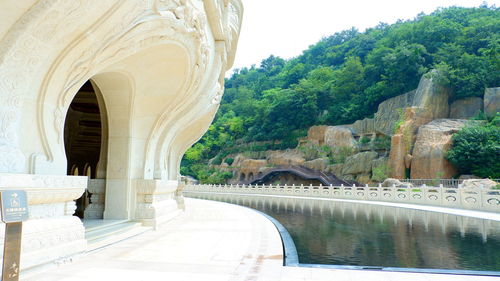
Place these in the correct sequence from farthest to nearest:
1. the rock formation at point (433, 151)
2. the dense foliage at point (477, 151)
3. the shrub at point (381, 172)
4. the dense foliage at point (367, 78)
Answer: the dense foliage at point (367, 78) → the shrub at point (381, 172) → the rock formation at point (433, 151) → the dense foliage at point (477, 151)

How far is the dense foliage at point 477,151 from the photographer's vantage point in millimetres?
24531

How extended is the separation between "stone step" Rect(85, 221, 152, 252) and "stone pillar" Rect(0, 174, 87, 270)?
0.70 metres

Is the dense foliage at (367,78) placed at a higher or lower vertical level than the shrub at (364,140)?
higher

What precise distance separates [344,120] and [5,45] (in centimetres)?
3692

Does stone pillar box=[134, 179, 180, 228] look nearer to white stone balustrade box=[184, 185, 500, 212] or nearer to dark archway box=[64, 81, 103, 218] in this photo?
dark archway box=[64, 81, 103, 218]

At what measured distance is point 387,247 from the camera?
5.38 meters

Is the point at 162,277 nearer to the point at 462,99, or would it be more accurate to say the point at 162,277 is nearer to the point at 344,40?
the point at 462,99

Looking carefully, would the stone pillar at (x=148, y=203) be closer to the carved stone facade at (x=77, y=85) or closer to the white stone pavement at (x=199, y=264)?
the carved stone facade at (x=77, y=85)

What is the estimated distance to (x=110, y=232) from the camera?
18.0 feet

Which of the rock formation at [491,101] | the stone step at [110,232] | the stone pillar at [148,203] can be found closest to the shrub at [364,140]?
the rock formation at [491,101]

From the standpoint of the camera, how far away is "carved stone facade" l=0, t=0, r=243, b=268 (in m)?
3.30

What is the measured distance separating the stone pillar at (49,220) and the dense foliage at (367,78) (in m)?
33.7

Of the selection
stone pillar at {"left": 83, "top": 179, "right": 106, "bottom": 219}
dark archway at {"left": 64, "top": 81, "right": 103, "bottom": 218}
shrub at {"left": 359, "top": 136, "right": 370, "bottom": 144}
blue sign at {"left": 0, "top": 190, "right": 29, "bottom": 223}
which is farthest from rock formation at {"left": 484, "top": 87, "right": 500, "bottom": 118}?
blue sign at {"left": 0, "top": 190, "right": 29, "bottom": 223}

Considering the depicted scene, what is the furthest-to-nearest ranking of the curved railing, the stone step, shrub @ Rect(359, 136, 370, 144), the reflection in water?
shrub @ Rect(359, 136, 370, 144) → the curved railing → the stone step → the reflection in water
